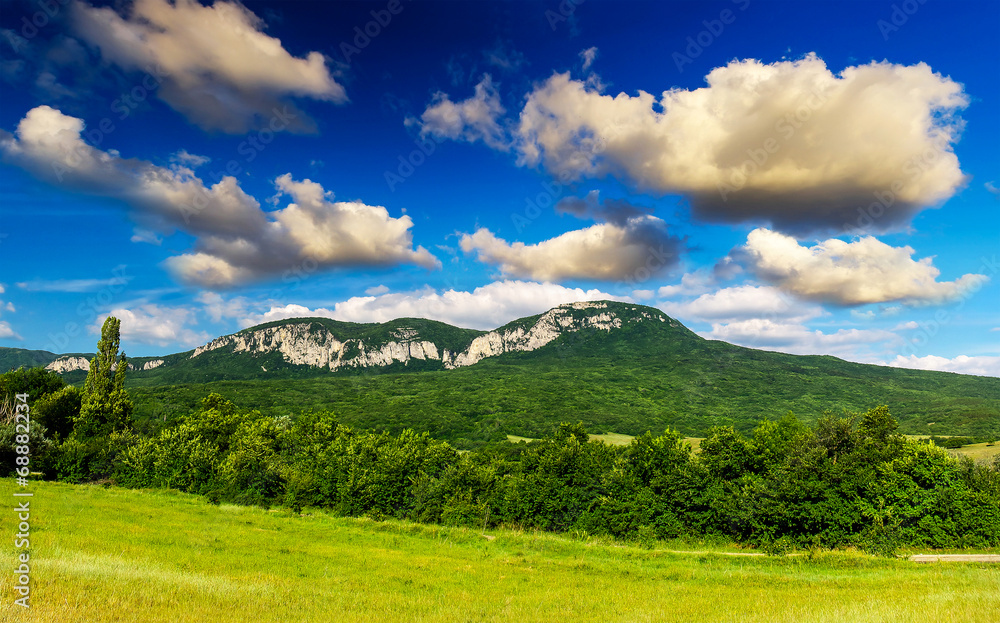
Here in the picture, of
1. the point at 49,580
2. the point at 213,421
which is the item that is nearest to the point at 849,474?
the point at 49,580

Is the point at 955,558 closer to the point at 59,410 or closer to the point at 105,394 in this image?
the point at 105,394

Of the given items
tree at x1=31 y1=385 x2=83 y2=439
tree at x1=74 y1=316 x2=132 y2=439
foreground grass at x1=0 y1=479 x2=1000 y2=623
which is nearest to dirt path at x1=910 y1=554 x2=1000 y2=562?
foreground grass at x1=0 y1=479 x2=1000 y2=623

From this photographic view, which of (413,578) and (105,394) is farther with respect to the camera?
(105,394)

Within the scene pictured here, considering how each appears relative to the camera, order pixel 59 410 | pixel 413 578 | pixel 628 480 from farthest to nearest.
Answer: pixel 59 410 < pixel 628 480 < pixel 413 578

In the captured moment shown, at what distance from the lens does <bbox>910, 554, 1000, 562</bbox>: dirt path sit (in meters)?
34.9

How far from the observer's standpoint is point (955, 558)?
3588 cm

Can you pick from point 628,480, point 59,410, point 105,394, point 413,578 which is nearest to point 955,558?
point 628,480

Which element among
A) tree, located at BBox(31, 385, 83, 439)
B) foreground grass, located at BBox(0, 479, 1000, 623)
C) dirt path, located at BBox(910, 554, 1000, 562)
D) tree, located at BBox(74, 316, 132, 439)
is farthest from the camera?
tree, located at BBox(74, 316, 132, 439)

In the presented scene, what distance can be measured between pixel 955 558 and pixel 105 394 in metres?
119

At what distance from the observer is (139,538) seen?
3028 centimetres

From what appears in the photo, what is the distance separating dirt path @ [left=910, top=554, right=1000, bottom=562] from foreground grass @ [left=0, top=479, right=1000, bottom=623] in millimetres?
3416

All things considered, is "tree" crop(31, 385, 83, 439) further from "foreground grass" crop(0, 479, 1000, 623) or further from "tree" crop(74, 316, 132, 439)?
"foreground grass" crop(0, 479, 1000, 623)

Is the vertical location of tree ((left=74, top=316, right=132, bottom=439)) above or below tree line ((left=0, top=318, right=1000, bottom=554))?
above

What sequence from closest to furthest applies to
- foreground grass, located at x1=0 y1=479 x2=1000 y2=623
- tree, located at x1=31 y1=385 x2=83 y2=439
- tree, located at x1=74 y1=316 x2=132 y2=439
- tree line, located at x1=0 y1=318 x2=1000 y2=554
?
foreground grass, located at x1=0 y1=479 x2=1000 y2=623 → tree line, located at x1=0 y1=318 x2=1000 y2=554 → tree, located at x1=31 y1=385 x2=83 y2=439 → tree, located at x1=74 y1=316 x2=132 y2=439
